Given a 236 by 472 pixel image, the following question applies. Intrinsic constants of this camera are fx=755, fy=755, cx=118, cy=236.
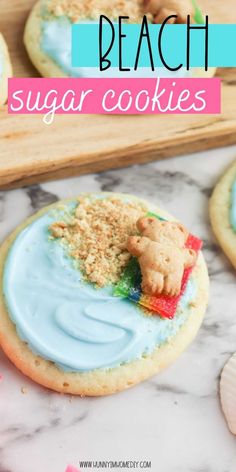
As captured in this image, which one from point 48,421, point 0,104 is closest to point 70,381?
point 48,421

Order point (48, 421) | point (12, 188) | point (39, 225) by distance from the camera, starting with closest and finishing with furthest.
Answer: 1. point (48, 421)
2. point (39, 225)
3. point (12, 188)

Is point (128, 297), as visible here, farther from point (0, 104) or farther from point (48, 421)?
point (0, 104)

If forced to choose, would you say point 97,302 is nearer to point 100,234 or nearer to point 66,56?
point 100,234

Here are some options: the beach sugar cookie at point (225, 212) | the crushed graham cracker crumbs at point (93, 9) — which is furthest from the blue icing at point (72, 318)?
the crushed graham cracker crumbs at point (93, 9)

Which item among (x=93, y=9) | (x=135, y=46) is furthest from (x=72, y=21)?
(x=135, y=46)

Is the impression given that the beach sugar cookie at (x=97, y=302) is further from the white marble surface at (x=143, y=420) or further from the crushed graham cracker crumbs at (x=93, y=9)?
the crushed graham cracker crumbs at (x=93, y=9)

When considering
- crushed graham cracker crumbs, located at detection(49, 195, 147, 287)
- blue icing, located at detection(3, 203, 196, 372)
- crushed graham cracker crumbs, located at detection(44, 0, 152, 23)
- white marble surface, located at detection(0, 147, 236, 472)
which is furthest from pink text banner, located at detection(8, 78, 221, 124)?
white marble surface, located at detection(0, 147, 236, 472)
